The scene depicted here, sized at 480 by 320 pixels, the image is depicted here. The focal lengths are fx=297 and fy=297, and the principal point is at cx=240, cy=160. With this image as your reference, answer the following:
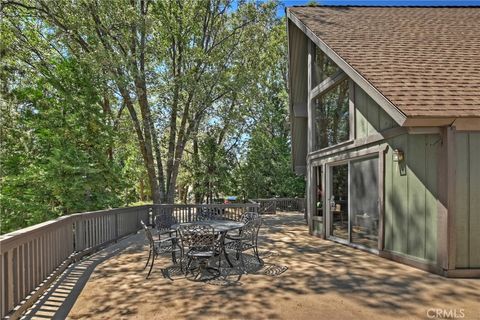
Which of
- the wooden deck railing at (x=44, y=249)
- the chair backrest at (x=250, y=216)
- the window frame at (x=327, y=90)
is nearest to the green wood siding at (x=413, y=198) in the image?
the window frame at (x=327, y=90)

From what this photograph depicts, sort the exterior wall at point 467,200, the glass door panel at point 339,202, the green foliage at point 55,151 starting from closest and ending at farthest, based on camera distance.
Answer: the exterior wall at point 467,200
the glass door panel at point 339,202
the green foliage at point 55,151

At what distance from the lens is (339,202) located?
775 cm

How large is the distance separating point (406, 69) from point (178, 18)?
394 inches

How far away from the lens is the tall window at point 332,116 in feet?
24.9

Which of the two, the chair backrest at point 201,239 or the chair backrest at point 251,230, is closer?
the chair backrest at point 201,239

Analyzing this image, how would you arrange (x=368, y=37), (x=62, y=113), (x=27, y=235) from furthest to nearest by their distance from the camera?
(x=62, y=113)
(x=368, y=37)
(x=27, y=235)

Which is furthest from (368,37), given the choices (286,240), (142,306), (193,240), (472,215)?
(142,306)

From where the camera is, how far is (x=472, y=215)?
477 cm

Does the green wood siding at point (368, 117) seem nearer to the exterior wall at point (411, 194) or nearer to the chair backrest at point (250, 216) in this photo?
the exterior wall at point (411, 194)

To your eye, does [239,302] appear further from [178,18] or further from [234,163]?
[234,163]

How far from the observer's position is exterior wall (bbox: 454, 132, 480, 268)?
186 inches

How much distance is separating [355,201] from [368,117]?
1.98 m

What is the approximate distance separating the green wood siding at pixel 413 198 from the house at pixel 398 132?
18mm

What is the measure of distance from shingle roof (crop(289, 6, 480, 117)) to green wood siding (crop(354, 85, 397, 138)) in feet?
2.54
